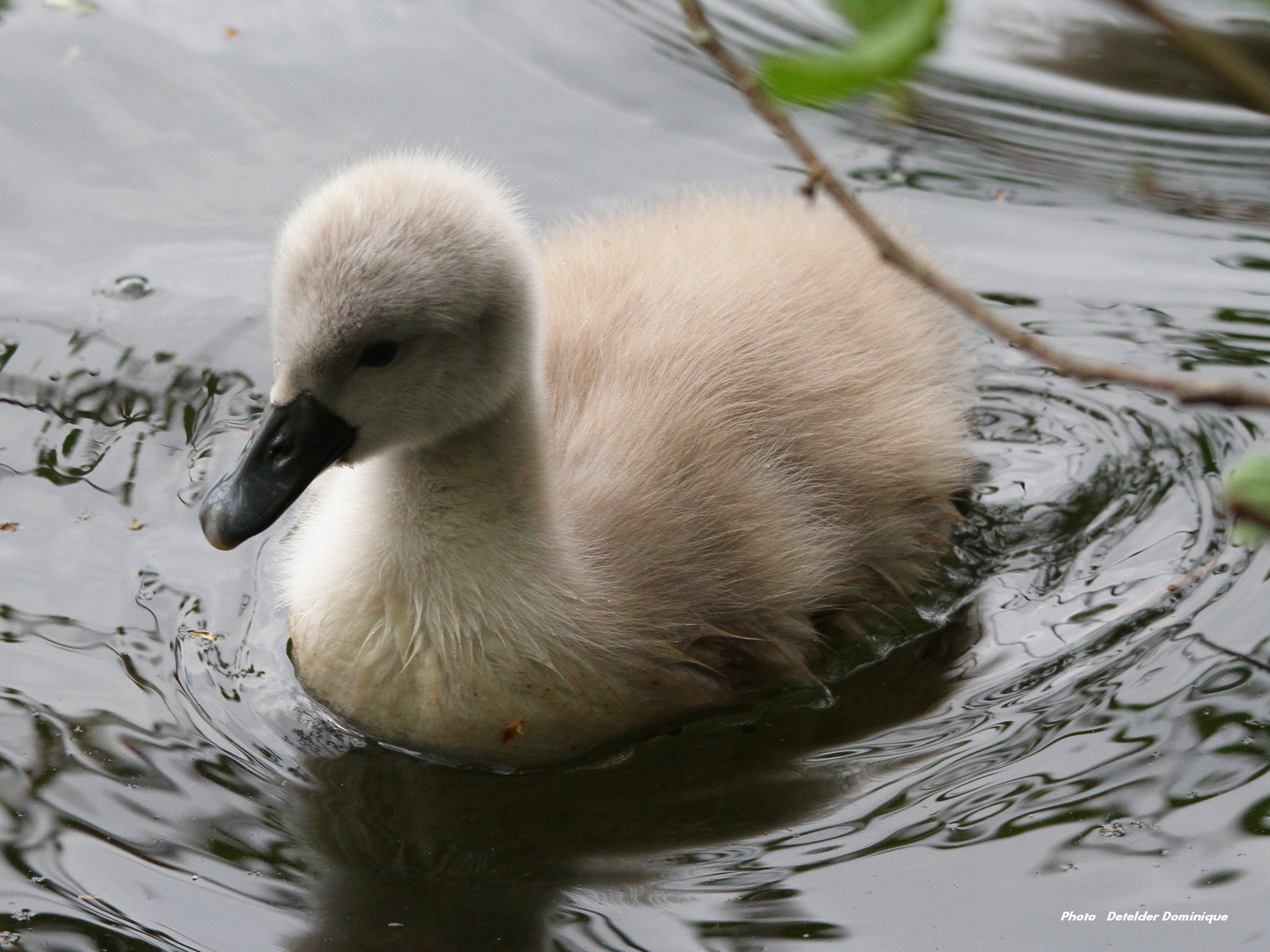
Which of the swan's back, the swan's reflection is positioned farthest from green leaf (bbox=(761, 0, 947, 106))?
the swan's back

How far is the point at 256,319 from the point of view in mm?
4113

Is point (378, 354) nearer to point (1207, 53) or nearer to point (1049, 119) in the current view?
point (1207, 53)

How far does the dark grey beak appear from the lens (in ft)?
8.27

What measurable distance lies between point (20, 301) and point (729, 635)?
2284 mm

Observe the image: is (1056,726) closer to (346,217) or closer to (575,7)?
(346,217)

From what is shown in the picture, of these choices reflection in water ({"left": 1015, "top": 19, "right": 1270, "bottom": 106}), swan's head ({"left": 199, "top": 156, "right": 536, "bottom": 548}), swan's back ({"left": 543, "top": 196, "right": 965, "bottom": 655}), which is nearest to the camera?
swan's head ({"left": 199, "top": 156, "right": 536, "bottom": 548})

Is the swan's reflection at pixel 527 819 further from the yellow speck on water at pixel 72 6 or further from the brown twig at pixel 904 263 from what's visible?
the yellow speck on water at pixel 72 6

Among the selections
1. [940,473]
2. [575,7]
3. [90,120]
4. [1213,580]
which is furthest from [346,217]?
[575,7]

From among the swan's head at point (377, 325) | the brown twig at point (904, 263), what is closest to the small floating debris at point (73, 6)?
the swan's head at point (377, 325)

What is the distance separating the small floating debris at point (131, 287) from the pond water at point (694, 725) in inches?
0.5

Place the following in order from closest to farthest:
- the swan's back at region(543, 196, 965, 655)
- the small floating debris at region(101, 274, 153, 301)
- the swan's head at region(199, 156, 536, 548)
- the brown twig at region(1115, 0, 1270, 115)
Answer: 1. the brown twig at region(1115, 0, 1270, 115)
2. the swan's head at region(199, 156, 536, 548)
3. the swan's back at region(543, 196, 965, 655)
4. the small floating debris at region(101, 274, 153, 301)

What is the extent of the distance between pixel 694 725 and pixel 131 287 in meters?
2.17

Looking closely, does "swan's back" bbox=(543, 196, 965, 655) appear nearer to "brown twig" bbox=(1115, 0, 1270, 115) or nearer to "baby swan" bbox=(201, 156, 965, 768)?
"baby swan" bbox=(201, 156, 965, 768)

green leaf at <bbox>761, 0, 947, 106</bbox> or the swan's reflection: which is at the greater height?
green leaf at <bbox>761, 0, 947, 106</bbox>
